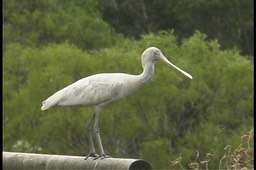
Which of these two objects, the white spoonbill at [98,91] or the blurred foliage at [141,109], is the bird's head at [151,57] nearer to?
the white spoonbill at [98,91]

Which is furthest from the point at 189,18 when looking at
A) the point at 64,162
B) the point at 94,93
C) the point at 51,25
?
the point at 64,162

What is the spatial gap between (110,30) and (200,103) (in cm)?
960

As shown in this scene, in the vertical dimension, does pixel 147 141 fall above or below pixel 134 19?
below

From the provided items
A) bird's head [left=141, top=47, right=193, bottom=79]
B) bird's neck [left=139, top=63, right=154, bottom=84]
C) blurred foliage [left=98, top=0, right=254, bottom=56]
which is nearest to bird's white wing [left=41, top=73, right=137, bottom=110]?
bird's neck [left=139, top=63, right=154, bottom=84]

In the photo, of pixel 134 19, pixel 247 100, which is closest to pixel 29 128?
pixel 247 100

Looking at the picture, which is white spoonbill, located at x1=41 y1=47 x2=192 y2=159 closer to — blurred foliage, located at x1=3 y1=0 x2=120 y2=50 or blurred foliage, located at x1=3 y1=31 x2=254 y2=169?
blurred foliage, located at x1=3 y1=31 x2=254 y2=169

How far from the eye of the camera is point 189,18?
4747cm

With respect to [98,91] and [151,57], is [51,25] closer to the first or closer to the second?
[151,57]

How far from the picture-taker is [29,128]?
34.8 m

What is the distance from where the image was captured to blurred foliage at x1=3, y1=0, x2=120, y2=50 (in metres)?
41.6

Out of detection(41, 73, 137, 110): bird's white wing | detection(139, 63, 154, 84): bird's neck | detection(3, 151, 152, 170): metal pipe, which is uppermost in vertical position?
detection(139, 63, 154, 84): bird's neck

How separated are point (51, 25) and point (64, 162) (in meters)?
29.0

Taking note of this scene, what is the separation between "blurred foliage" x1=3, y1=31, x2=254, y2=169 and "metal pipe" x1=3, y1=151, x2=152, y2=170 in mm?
18474

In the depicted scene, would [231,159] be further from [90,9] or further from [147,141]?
[90,9]
